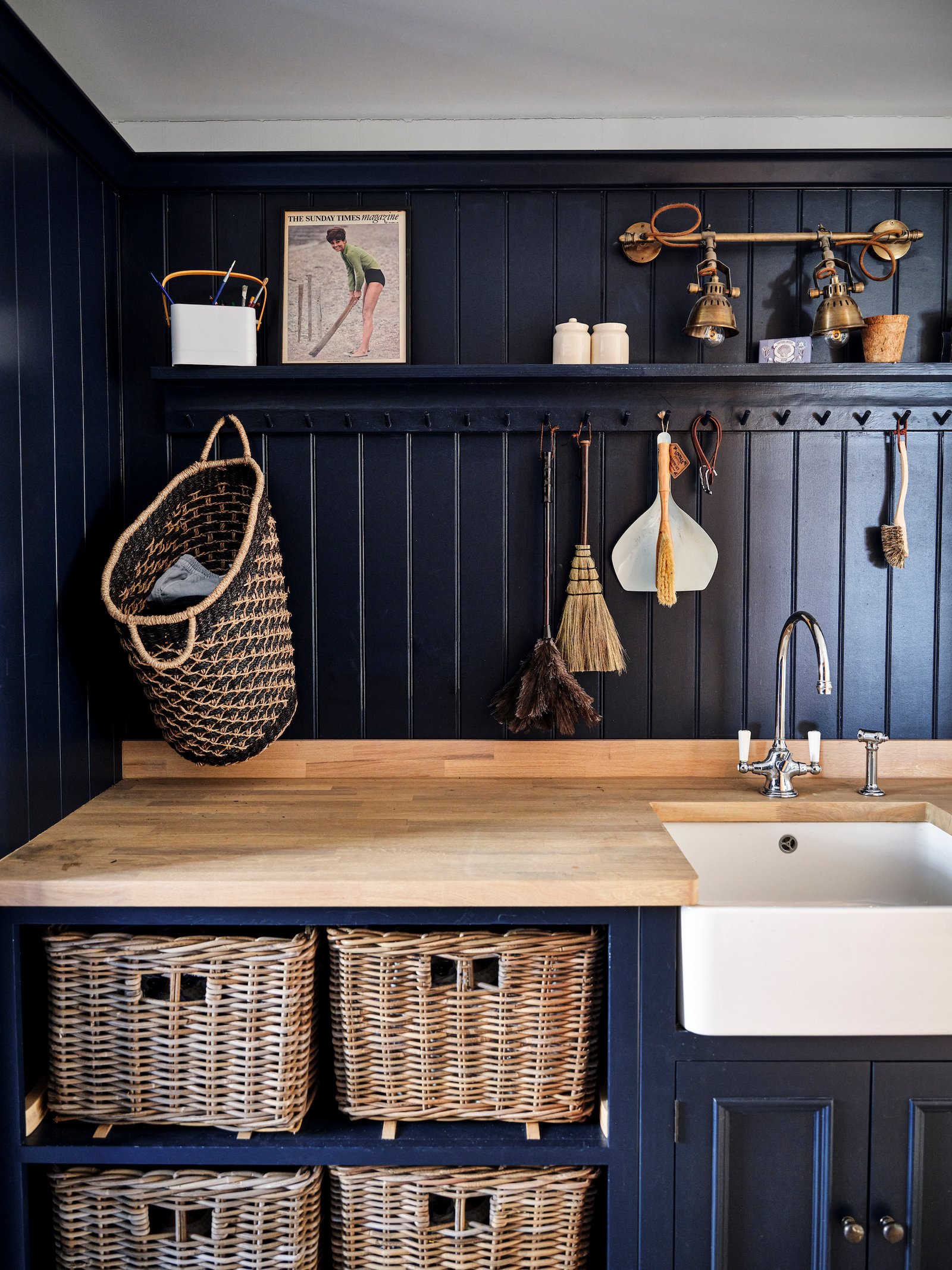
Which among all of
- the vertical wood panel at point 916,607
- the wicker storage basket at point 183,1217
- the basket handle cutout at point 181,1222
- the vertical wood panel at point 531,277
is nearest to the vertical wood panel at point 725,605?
the vertical wood panel at point 916,607

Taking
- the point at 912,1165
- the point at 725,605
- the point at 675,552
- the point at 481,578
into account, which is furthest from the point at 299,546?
the point at 912,1165

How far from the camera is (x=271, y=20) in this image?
1.71 meters

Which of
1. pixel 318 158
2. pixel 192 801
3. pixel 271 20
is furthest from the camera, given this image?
pixel 318 158

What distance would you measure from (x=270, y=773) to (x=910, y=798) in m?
1.40

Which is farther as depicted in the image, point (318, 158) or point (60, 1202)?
point (318, 158)

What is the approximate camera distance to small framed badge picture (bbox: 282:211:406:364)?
79.7 inches

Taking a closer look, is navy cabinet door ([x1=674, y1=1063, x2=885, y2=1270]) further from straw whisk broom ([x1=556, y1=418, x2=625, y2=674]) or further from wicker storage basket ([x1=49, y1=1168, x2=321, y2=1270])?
straw whisk broom ([x1=556, y1=418, x2=625, y2=674])

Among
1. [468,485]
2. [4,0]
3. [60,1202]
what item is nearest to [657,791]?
[468,485]

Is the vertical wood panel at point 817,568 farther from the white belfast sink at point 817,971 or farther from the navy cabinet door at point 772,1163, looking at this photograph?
the navy cabinet door at point 772,1163

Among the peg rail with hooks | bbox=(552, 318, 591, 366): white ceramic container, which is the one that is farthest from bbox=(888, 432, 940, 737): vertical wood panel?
bbox=(552, 318, 591, 366): white ceramic container

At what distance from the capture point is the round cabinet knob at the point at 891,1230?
1422mm

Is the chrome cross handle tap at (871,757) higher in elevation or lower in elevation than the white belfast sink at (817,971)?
higher

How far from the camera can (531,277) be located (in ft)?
6.75

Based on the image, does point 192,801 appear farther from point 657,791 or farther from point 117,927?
point 657,791
